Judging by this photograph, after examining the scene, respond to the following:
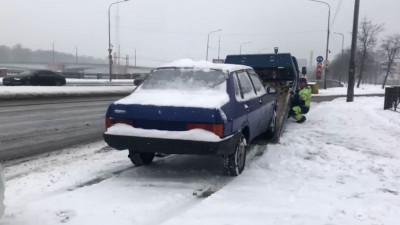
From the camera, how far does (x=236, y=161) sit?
6.39m

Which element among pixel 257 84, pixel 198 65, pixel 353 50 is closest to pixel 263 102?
pixel 257 84

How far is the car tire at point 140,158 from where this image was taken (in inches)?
269

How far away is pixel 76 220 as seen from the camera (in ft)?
14.4

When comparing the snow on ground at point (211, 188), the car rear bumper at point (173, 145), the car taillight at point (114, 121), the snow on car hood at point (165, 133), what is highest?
the car taillight at point (114, 121)

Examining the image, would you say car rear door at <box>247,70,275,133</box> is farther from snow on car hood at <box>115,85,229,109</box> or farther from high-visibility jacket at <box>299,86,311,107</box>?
high-visibility jacket at <box>299,86,311,107</box>

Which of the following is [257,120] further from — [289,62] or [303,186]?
[289,62]

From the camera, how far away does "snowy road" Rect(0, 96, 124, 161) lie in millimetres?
8969

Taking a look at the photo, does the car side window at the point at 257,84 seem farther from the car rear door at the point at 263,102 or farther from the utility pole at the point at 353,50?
the utility pole at the point at 353,50

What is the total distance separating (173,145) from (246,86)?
2.19 m

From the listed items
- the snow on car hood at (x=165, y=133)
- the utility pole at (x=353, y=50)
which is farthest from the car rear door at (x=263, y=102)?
the utility pole at (x=353, y=50)

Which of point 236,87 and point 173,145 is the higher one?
point 236,87

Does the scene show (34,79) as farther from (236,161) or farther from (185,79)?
(236,161)

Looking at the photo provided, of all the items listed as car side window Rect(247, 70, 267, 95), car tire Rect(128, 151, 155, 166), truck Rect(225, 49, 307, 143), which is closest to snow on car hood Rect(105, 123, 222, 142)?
car tire Rect(128, 151, 155, 166)

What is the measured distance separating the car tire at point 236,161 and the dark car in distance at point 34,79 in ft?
95.4
